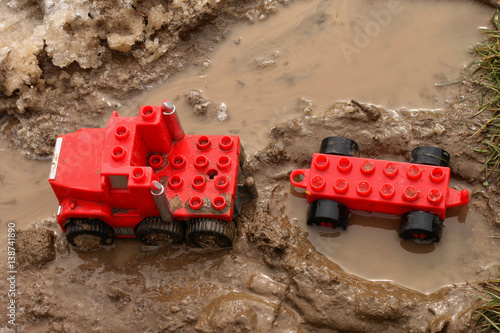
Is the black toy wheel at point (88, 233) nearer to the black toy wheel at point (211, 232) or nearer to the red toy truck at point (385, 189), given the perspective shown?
the black toy wheel at point (211, 232)

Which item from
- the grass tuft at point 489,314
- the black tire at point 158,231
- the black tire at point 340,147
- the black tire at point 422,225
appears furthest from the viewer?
the black tire at point 340,147

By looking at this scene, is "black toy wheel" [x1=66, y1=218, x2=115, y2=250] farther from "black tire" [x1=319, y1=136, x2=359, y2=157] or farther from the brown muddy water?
"black tire" [x1=319, y1=136, x2=359, y2=157]

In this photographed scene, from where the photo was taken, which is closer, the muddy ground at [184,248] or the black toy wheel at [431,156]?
the muddy ground at [184,248]

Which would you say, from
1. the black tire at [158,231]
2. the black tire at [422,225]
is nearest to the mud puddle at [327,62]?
the black tire at [158,231]

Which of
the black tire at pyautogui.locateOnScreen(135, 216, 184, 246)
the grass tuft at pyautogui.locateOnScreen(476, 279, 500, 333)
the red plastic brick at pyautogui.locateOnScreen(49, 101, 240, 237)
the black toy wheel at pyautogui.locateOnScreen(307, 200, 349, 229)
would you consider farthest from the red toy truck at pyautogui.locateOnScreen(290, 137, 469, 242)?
the black tire at pyautogui.locateOnScreen(135, 216, 184, 246)

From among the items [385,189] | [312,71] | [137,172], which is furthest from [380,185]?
[137,172]

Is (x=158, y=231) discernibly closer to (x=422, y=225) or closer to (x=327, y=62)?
(x=422, y=225)
